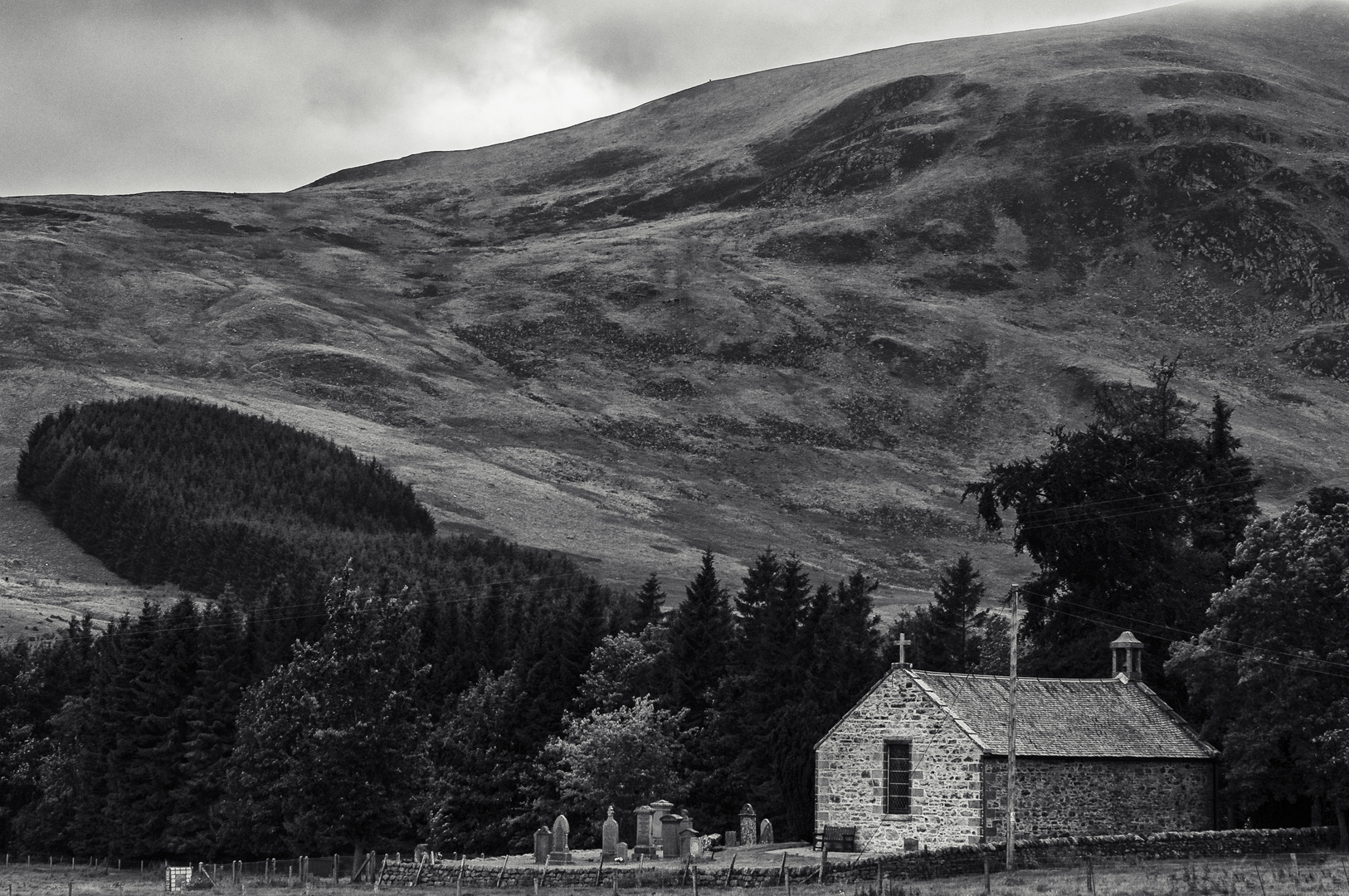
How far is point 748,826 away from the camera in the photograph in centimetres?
6444

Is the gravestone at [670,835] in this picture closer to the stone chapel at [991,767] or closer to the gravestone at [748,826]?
the stone chapel at [991,767]

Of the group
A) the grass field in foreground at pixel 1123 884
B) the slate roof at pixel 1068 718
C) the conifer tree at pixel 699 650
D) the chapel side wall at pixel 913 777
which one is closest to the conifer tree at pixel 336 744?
the conifer tree at pixel 699 650

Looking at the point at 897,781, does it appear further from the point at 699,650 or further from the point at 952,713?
the point at 699,650

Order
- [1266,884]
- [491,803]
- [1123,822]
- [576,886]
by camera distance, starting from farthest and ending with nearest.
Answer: [491,803]
[1123,822]
[576,886]
[1266,884]

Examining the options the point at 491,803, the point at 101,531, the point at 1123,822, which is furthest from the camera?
the point at 101,531

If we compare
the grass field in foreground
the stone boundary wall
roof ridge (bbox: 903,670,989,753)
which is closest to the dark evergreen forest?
roof ridge (bbox: 903,670,989,753)

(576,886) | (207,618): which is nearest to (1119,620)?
(576,886)

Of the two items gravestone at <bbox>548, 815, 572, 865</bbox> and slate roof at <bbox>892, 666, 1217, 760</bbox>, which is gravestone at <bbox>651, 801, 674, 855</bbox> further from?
slate roof at <bbox>892, 666, 1217, 760</bbox>

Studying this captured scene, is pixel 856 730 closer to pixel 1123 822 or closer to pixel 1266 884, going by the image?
pixel 1123 822

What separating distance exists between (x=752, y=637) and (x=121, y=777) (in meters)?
31.9

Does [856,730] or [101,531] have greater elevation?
[101,531]

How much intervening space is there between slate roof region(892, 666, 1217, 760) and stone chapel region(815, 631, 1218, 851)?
55mm

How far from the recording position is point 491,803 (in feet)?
247

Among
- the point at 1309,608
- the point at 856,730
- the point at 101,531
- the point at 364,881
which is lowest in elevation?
the point at 364,881
